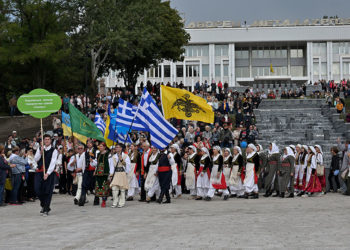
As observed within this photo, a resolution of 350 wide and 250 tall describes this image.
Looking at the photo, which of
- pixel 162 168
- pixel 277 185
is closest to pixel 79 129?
pixel 162 168

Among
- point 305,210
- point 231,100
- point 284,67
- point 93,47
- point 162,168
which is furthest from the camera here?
point 284,67

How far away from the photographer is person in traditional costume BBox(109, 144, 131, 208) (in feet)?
57.3

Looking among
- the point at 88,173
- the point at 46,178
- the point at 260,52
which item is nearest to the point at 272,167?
the point at 88,173

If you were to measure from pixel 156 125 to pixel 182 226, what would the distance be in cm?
688

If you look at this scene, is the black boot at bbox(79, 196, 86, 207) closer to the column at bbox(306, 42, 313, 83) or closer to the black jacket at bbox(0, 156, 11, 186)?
the black jacket at bbox(0, 156, 11, 186)

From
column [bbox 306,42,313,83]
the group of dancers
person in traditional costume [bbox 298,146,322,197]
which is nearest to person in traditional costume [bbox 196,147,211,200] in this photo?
the group of dancers

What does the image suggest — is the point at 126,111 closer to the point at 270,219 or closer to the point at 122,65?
the point at 270,219

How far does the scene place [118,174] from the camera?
17.5 metres

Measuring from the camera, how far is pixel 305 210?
1585cm

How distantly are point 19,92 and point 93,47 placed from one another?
11.8 meters

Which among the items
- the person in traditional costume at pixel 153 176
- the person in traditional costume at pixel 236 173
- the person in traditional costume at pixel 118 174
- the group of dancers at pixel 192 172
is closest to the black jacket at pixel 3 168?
the group of dancers at pixel 192 172

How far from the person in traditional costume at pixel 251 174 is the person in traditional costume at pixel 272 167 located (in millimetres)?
988

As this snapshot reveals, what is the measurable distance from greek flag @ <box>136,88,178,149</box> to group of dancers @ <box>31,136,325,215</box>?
43cm

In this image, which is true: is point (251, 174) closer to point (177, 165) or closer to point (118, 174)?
point (177, 165)
